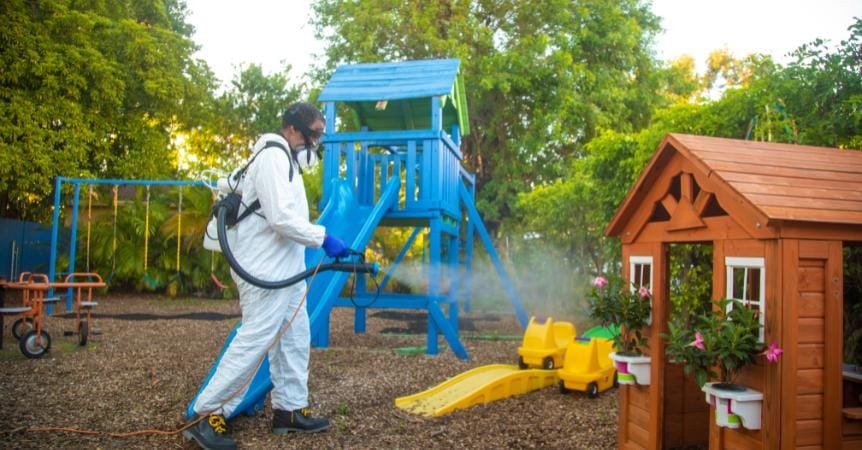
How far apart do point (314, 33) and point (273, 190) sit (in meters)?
15.9

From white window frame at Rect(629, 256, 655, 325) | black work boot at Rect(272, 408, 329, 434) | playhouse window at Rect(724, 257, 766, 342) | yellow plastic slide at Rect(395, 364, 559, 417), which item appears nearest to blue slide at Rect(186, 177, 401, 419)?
black work boot at Rect(272, 408, 329, 434)

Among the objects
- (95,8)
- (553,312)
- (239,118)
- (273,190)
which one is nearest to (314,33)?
(95,8)

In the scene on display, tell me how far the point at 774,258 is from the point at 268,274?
2.72 metres

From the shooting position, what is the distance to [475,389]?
5234 millimetres

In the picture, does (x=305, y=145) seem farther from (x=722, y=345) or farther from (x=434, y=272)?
(x=434, y=272)

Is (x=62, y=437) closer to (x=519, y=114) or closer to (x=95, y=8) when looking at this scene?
(x=519, y=114)

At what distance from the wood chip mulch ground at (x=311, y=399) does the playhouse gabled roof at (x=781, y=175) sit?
75.7 inches

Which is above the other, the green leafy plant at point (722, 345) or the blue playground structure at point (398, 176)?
the blue playground structure at point (398, 176)

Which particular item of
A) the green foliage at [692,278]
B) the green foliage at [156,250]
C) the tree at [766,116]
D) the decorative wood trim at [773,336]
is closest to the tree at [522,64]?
the green foliage at [156,250]

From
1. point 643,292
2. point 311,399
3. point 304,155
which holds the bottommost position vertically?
point 311,399

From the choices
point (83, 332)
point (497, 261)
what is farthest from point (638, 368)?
point (83, 332)

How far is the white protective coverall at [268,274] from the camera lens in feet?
12.8

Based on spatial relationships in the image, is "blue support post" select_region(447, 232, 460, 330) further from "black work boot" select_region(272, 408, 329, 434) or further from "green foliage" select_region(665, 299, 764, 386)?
"green foliage" select_region(665, 299, 764, 386)

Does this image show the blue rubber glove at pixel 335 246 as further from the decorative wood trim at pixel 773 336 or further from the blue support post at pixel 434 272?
the blue support post at pixel 434 272
